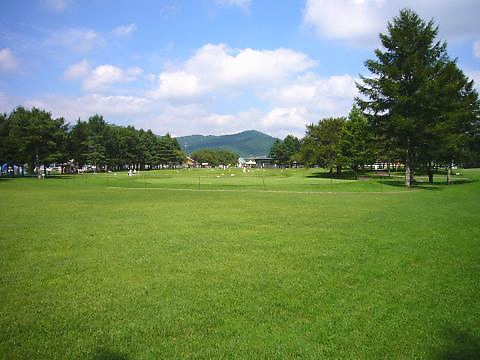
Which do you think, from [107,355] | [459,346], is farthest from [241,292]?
[459,346]

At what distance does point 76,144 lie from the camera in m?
108

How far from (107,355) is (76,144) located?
114 m

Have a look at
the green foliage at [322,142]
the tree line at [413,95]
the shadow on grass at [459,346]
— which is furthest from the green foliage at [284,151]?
the shadow on grass at [459,346]

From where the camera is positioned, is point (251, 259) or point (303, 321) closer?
point (303, 321)

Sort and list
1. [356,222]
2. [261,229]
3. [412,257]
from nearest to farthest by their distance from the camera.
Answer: [412,257] → [261,229] → [356,222]

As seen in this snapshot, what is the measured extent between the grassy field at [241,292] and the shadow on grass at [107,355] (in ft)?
0.06

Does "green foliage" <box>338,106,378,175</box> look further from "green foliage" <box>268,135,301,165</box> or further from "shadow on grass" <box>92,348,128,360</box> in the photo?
"green foliage" <box>268,135,301,165</box>

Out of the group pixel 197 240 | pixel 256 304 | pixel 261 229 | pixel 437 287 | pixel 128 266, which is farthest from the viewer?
pixel 261 229

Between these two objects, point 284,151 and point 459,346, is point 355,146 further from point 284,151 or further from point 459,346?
point 284,151

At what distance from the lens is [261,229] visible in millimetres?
14680

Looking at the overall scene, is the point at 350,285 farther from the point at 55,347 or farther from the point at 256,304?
the point at 55,347

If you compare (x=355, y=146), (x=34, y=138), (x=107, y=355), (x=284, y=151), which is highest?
(x=284, y=151)

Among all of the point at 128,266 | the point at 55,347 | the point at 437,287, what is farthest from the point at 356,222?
the point at 55,347

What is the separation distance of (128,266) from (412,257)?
25.2 feet
